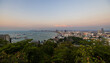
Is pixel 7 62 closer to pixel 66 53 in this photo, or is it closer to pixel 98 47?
pixel 66 53

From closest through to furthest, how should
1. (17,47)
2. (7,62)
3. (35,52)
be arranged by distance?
1. (7,62)
2. (35,52)
3. (17,47)

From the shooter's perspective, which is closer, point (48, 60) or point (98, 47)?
point (48, 60)

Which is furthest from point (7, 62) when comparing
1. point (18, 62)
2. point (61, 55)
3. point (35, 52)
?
point (61, 55)

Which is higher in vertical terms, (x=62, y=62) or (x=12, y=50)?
(x=12, y=50)

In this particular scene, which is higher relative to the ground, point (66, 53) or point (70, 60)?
point (66, 53)

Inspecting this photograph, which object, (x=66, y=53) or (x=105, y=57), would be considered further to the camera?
(x=66, y=53)

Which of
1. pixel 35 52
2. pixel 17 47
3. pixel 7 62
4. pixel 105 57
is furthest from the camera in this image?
pixel 17 47

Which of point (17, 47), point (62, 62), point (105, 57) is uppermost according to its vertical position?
point (17, 47)

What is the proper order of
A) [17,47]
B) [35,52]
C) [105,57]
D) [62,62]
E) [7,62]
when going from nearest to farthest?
[7,62] < [105,57] < [62,62] < [35,52] < [17,47]

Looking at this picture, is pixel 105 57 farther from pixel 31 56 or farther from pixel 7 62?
pixel 7 62

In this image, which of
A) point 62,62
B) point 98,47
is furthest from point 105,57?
point 62,62
